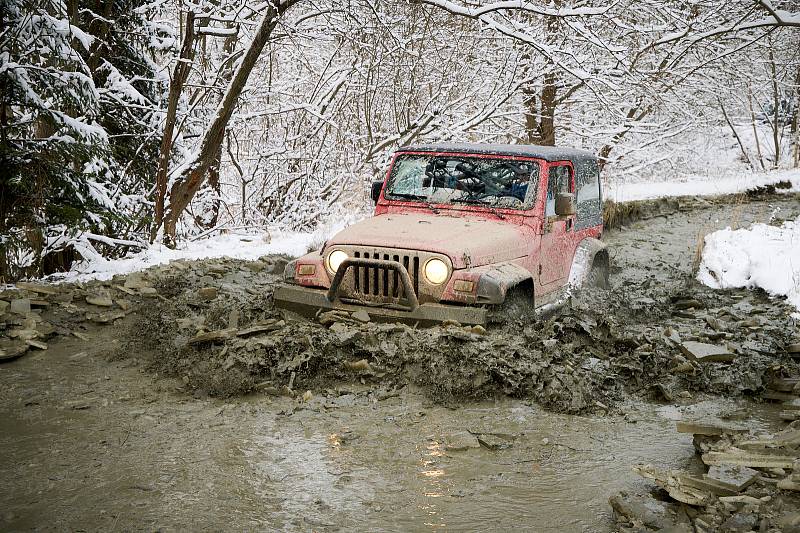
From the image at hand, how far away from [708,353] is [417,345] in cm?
232

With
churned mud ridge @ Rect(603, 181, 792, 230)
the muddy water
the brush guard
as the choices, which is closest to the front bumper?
the brush guard

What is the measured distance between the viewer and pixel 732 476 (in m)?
3.93

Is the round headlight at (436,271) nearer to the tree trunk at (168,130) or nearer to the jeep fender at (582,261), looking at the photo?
the jeep fender at (582,261)

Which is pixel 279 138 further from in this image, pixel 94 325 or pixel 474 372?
pixel 474 372

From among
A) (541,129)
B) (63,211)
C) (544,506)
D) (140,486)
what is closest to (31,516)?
(140,486)

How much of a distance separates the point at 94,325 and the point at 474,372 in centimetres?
348

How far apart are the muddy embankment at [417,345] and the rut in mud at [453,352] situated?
0.01 m

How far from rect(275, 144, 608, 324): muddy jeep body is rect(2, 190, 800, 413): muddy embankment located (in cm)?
23

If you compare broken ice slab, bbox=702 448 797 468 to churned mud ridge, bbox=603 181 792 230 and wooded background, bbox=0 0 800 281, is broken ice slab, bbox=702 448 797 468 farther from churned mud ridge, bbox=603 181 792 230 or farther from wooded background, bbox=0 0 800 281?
churned mud ridge, bbox=603 181 792 230

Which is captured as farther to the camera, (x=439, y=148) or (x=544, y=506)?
(x=439, y=148)

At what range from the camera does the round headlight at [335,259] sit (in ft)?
20.5

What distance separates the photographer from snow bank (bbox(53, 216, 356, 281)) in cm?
875

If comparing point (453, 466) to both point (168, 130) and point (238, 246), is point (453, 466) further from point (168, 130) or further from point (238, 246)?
point (168, 130)

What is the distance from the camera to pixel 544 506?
3.91 meters
